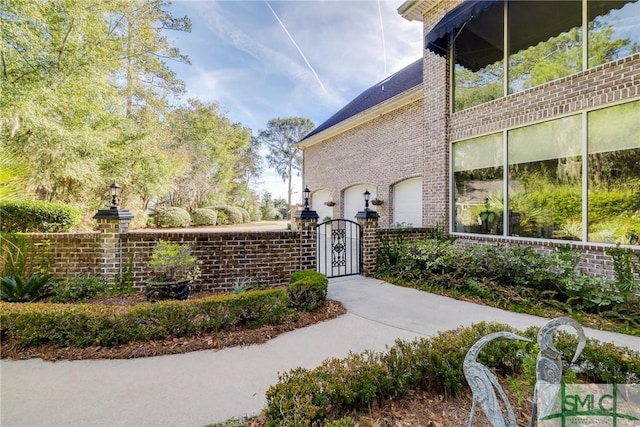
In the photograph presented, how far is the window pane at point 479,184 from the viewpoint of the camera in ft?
21.2

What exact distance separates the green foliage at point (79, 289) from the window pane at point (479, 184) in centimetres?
750

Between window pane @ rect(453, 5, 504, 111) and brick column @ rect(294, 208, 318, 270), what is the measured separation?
16.1ft

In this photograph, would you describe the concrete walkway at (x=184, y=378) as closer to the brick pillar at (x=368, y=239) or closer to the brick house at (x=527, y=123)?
the brick pillar at (x=368, y=239)

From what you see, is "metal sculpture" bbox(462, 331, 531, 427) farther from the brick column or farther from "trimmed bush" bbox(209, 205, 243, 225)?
"trimmed bush" bbox(209, 205, 243, 225)

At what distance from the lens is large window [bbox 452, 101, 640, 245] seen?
4672mm

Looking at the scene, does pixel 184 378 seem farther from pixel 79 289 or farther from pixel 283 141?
pixel 283 141

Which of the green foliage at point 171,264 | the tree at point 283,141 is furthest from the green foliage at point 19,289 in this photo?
the tree at point 283,141

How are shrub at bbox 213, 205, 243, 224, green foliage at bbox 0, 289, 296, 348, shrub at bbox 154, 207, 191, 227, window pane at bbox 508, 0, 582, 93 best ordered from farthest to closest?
shrub at bbox 213, 205, 243, 224 < shrub at bbox 154, 207, 191, 227 < window pane at bbox 508, 0, 582, 93 < green foliage at bbox 0, 289, 296, 348

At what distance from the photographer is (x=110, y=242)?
186 inches

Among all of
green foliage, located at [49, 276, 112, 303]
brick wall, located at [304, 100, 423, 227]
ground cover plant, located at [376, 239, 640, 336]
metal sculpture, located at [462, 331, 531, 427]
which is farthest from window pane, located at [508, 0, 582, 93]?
green foliage, located at [49, 276, 112, 303]

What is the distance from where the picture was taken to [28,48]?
656 centimetres

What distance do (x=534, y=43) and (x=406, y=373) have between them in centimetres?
728

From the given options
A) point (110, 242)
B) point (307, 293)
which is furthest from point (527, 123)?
point (110, 242)

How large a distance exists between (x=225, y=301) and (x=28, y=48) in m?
7.95
